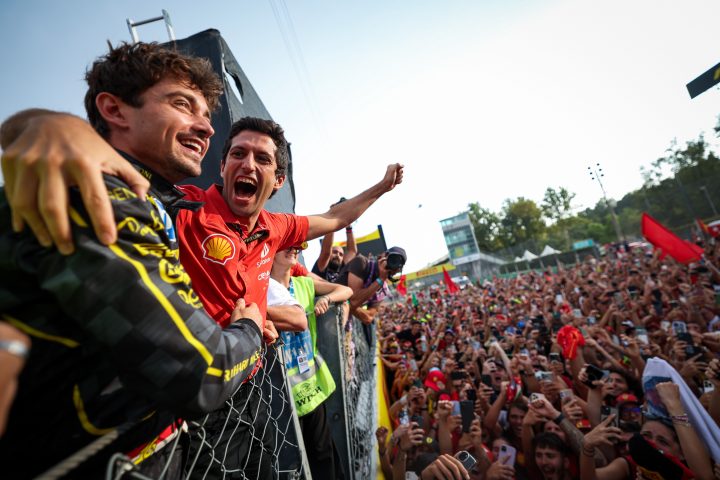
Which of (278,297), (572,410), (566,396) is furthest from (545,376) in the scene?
(278,297)

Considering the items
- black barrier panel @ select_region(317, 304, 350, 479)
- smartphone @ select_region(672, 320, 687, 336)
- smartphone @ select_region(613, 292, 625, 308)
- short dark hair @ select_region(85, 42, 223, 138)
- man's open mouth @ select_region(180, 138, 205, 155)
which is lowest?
smartphone @ select_region(613, 292, 625, 308)

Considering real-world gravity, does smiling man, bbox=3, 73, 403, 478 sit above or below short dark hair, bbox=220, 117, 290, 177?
below

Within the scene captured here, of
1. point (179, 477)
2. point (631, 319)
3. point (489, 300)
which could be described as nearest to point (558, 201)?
point (489, 300)

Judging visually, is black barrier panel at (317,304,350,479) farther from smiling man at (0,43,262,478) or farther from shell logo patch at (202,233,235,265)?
smiling man at (0,43,262,478)

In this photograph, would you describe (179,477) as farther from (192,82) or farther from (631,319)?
(631,319)

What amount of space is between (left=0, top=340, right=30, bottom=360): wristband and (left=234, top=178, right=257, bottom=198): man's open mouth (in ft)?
6.32

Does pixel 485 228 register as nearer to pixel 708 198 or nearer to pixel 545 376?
pixel 708 198

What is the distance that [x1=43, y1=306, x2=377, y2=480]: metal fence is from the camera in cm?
101

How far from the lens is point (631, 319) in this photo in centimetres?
919

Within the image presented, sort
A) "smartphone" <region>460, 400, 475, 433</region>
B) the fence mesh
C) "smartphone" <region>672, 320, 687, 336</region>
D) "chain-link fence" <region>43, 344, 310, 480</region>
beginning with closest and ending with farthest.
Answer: "chain-link fence" <region>43, 344, 310, 480</region>, the fence mesh, "smartphone" <region>460, 400, 475, 433</region>, "smartphone" <region>672, 320, 687, 336</region>

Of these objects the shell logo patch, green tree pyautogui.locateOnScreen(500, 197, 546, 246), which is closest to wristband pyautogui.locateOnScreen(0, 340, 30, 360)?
the shell logo patch

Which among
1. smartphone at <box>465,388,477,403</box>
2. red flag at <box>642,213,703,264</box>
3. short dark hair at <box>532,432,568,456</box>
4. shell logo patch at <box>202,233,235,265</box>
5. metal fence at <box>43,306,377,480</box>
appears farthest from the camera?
red flag at <box>642,213,703,264</box>

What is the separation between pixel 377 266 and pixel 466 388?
2.59 metres

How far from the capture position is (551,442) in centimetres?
343
